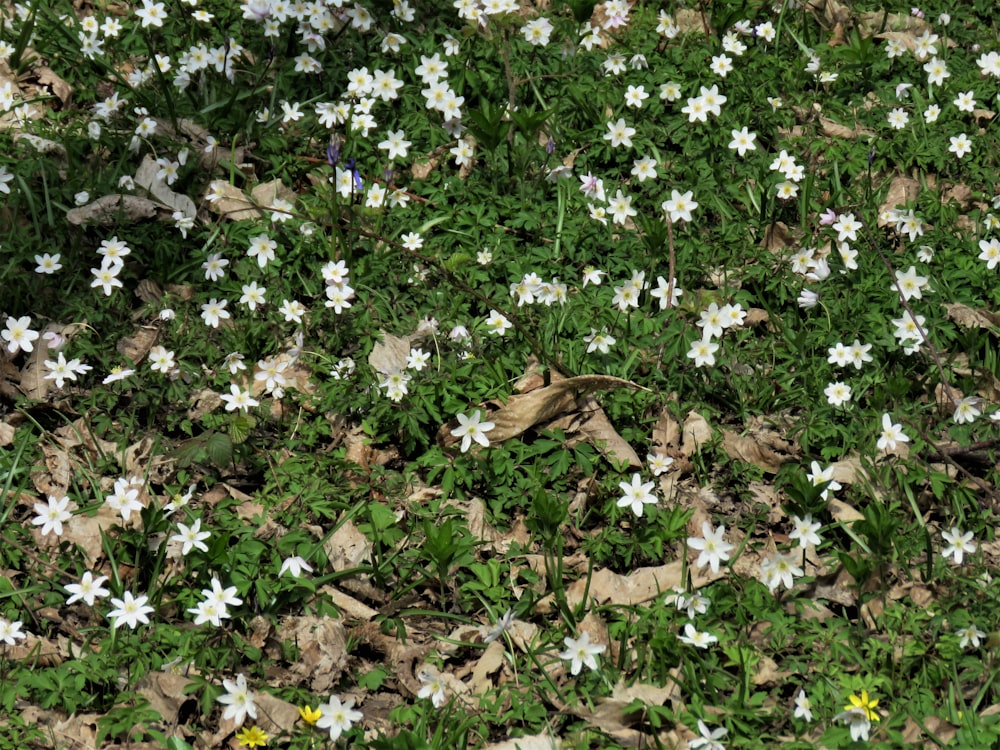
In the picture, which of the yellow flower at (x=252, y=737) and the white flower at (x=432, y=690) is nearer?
the yellow flower at (x=252, y=737)

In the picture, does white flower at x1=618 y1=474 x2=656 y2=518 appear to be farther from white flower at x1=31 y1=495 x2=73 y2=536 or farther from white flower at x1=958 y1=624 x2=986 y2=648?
A: white flower at x1=31 y1=495 x2=73 y2=536

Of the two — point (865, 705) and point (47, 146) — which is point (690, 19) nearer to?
point (47, 146)

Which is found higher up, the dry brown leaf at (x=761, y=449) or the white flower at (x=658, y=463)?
the white flower at (x=658, y=463)

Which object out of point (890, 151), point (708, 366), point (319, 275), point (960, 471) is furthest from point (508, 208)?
point (960, 471)

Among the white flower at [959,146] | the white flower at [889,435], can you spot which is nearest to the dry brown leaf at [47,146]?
the white flower at [889,435]

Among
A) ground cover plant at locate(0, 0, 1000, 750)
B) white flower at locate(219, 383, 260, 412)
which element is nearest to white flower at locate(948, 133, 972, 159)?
ground cover plant at locate(0, 0, 1000, 750)

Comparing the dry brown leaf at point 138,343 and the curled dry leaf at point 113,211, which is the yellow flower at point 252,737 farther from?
the curled dry leaf at point 113,211

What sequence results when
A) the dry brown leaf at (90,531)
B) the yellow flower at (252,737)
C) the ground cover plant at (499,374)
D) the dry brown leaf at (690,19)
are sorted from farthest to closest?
1. the dry brown leaf at (690,19)
2. the dry brown leaf at (90,531)
3. the ground cover plant at (499,374)
4. the yellow flower at (252,737)
